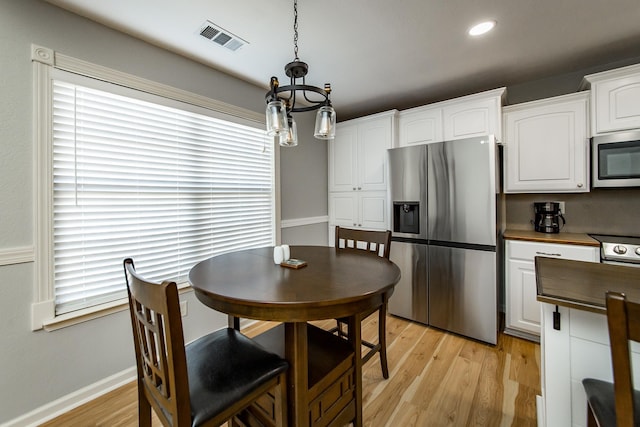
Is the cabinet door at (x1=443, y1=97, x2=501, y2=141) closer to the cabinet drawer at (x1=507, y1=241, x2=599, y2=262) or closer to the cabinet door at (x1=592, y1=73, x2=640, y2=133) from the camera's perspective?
the cabinet door at (x1=592, y1=73, x2=640, y2=133)

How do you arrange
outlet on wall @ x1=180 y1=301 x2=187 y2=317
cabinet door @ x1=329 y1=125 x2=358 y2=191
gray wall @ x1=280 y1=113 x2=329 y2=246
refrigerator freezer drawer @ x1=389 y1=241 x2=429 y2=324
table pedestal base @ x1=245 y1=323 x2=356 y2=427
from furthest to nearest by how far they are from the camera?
1. cabinet door @ x1=329 y1=125 x2=358 y2=191
2. gray wall @ x1=280 y1=113 x2=329 y2=246
3. refrigerator freezer drawer @ x1=389 y1=241 x2=429 y2=324
4. outlet on wall @ x1=180 y1=301 x2=187 y2=317
5. table pedestal base @ x1=245 y1=323 x2=356 y2=427

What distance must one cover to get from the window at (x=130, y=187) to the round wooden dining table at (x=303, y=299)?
0.83 metres

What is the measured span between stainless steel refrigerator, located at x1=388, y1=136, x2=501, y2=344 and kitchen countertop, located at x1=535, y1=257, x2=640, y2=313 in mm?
1012

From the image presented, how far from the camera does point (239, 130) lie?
8.64ft

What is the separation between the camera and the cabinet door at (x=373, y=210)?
3078mm

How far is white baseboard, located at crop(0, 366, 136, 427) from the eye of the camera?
58.5 inches

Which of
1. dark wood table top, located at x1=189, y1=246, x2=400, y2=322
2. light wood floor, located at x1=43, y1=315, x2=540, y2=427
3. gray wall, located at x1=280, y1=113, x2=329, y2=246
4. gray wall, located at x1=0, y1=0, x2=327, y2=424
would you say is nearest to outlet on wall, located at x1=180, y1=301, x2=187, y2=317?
gray wall, located at x1=0, y1=0, x2=327, y2=424

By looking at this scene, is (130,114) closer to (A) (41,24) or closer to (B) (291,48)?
(A) (41,24)

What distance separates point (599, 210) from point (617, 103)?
3.15ft

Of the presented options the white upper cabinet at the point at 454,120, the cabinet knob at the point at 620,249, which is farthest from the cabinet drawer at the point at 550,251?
the white upper cabinet at the point at 454,120

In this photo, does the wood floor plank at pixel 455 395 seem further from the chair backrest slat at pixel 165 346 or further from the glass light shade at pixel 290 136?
the glass light shade at pixel 290 136

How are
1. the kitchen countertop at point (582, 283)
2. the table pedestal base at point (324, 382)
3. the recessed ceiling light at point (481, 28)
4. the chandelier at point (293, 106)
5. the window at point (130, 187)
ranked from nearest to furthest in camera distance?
the kitchen countertop at point (582, 283)
the table pedestal base at point (324, 382)
the chandelier at point (293, 106)
the window at point (130, 187)
the recessed ceiling light at point (481, 28)

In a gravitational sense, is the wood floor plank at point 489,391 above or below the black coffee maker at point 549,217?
below

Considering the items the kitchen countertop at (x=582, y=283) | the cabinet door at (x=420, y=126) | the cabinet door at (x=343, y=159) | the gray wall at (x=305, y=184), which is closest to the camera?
the kitchen countertop at (x=582, y=283)
